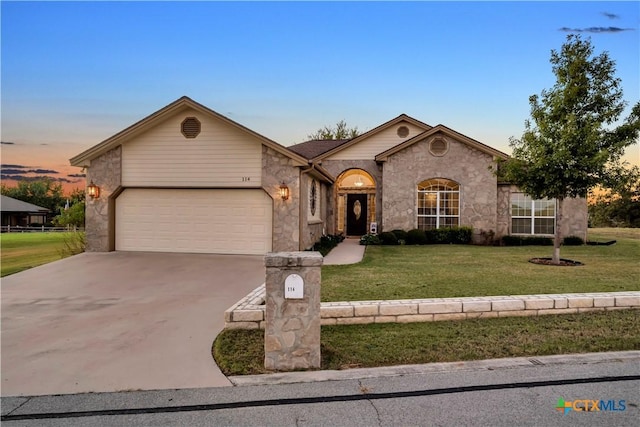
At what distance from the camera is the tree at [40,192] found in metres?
59.7

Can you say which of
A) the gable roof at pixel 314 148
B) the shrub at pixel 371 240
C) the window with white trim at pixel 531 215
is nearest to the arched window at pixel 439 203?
the shrub at pixel 371 240

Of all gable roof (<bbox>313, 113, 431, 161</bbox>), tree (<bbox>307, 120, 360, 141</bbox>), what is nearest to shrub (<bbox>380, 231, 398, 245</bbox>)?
gable roof (<bbox>313, 113, 431, 161</bbox>)

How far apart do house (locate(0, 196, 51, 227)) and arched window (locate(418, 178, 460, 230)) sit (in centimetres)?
4468

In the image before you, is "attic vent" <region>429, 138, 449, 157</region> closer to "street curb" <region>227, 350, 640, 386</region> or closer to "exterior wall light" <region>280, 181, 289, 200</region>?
"exterior wall light" <region>280, 181, 289, 200</region>

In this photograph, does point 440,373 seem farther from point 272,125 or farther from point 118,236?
point 272,125

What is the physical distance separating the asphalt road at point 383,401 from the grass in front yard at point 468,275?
2804mm

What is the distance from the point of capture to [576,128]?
36.3ft

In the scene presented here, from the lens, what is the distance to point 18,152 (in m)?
21.2

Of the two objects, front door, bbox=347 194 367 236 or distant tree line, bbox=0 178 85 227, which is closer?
front door, bbox=347 194 367 236

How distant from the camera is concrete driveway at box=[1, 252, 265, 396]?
4.18m

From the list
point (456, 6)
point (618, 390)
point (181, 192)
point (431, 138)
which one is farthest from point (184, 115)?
point (618, 390)

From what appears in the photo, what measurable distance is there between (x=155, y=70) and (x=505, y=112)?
16.1m

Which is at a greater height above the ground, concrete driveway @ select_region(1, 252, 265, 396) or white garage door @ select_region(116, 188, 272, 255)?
white garage door @ select_region(116, 188, 272, 255)

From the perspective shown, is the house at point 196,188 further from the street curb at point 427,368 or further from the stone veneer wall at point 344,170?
the street curb at point 427,368
